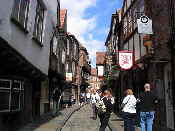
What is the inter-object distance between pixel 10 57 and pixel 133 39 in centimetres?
982

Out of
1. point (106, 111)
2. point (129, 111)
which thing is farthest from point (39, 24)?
point (129, 111)

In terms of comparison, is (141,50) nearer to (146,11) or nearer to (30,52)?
(146,11)

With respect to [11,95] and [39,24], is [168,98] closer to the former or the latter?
[11,95]

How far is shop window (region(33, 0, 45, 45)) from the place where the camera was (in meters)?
13.9

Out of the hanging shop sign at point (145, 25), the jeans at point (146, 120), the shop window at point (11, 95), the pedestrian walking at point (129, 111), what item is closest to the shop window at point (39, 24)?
the shop window at point (11, 95)

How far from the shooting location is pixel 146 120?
8.59m

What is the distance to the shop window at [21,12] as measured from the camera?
10.1m

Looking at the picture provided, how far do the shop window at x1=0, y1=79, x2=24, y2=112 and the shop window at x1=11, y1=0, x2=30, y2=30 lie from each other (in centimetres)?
223

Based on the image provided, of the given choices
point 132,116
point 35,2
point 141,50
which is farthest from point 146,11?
point 132,116

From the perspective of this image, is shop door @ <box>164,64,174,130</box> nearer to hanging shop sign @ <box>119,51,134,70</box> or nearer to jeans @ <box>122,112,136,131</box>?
jeans @ <box>122,112,136,131</box>

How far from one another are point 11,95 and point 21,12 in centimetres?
320

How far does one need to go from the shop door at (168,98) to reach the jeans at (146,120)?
119 inches

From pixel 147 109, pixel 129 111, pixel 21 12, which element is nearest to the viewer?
pixel 147 109

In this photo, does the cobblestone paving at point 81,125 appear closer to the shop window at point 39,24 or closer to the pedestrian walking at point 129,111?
the pedestrian walking at point 129,111
